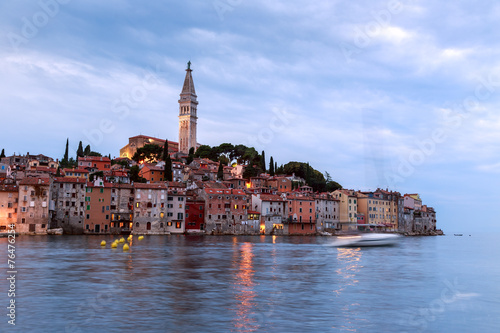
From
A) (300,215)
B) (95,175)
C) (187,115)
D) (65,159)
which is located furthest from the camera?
(187,115)

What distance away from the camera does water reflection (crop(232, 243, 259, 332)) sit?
15938 mm

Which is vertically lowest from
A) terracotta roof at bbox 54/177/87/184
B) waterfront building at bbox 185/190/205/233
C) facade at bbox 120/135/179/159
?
waterfront building at bbox 185/190/205/233

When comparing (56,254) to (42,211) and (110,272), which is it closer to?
(110,272)

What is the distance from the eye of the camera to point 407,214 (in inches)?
5157

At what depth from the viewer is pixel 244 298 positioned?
2089cm

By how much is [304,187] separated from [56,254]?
82.5 m

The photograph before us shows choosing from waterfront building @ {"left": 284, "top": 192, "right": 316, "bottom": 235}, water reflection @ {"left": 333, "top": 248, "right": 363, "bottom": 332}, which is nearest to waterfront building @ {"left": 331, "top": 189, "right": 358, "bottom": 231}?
waterfront building @ {"left": 284, "top": 192, "right": 316, "bottom": 235}

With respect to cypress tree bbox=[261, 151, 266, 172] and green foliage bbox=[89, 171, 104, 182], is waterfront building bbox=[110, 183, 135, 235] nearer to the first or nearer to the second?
green foliage bbox=[89, 171, 104, 182]

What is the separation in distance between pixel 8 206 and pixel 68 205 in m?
9.31

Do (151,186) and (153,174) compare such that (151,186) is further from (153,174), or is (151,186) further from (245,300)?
(245,300)

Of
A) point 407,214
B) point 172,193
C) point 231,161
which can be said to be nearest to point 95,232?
point 172,193

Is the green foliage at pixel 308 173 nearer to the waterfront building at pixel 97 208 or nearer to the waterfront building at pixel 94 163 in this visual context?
the waterfront building at pixel 94 163

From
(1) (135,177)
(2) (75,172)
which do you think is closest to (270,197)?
(1) (135,177)

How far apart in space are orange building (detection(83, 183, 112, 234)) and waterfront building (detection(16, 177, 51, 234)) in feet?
23.9
